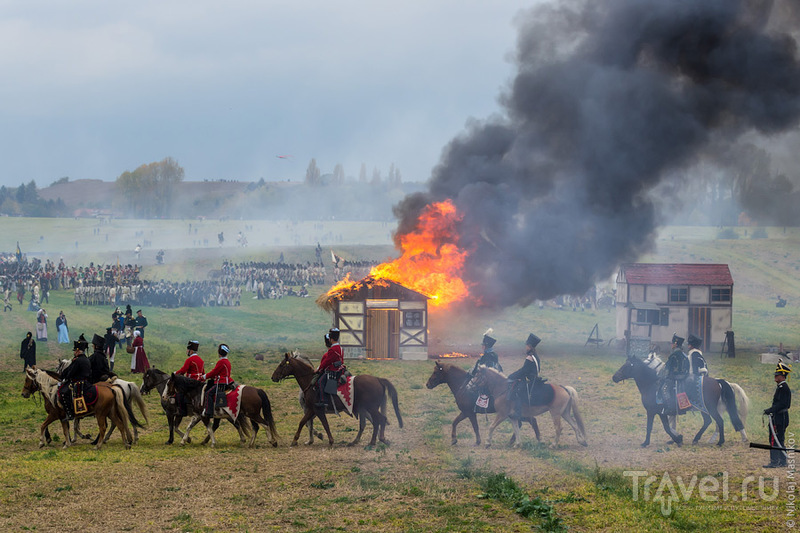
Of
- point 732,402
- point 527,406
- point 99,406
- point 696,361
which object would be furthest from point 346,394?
point 732,402

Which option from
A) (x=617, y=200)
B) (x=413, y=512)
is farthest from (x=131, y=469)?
(x=617, y=200)

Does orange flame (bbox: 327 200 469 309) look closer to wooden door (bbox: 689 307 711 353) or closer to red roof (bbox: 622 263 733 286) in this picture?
red roof (bbox: 622 263 733 286)

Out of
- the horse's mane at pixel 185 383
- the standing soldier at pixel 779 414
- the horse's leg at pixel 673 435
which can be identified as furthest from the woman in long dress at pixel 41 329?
the standing soldier at pixel 779 414

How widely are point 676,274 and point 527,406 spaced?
29.6 meters

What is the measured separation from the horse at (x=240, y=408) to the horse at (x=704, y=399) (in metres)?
8.75

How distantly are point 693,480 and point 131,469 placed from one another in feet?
37.8

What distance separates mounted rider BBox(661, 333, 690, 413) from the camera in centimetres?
1933

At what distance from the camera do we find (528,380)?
63.3 ft

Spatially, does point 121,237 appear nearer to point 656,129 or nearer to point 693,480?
point 656,129

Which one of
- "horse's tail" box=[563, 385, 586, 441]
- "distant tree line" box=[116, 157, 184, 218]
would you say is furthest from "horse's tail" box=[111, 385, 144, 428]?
"distant tree line" box=[116, 157, 184, 218]

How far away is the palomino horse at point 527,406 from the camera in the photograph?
1934 centimetres

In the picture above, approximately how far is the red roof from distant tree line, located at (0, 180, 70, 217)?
153324 millimetres

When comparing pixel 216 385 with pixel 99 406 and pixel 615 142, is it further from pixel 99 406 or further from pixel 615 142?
pixel 615 142

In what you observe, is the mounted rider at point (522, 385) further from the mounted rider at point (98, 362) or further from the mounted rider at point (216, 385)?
the mounted rider at point (98, 362)
